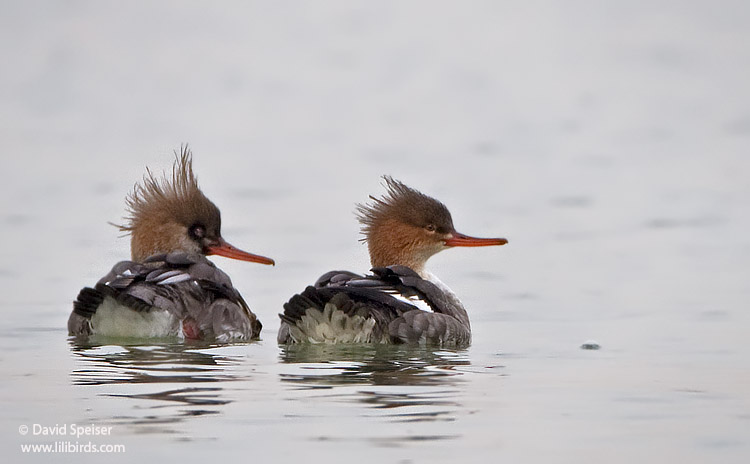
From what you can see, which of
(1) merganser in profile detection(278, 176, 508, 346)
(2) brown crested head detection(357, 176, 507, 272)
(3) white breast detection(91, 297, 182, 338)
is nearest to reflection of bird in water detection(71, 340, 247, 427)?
(3) white breast detection(91, 297, 182, 338)

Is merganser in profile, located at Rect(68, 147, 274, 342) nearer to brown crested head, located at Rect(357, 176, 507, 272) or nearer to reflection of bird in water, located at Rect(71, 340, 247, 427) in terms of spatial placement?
reflection of bird in water, located at Rect(71, 340, 247, 427)

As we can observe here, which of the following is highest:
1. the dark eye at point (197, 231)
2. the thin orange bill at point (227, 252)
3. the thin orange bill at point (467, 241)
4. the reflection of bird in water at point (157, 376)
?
the dark eye at point (197, 231)

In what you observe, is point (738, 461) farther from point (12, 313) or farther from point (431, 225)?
point (12, 313)

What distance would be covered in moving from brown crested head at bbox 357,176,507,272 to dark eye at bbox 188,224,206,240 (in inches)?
39.9

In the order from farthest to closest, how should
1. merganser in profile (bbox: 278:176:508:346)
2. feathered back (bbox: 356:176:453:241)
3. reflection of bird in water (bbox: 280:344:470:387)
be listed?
feathered back (bbox: 356:176:453:241)
merganser in profile (bbox: 278:176:508:346)
reflection of bird in water (bbox: 280:344:470:387)

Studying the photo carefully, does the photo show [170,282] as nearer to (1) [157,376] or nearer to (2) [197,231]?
(2) [197,231]

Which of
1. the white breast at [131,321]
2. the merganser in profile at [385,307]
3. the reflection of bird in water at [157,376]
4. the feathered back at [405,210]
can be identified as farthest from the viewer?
the feathered back at [405,210]

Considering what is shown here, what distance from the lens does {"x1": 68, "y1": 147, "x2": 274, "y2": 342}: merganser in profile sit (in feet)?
28.7

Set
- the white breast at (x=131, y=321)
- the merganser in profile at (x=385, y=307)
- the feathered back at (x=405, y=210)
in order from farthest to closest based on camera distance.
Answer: the feathered back at (x=405, y=210)
the white breast at (x=131, y=321)
the merganser in profile at (x=385, y=307)

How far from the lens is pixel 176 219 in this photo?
9.94 metres

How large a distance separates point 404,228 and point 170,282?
1.60 m

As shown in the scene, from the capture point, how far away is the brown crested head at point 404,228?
974 centimetres

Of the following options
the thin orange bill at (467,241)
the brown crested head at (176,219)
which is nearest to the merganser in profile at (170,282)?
the brown crested head at (176,219)

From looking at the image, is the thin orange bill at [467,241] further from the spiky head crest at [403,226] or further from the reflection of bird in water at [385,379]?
the reflection of bird in water at [385,379]
